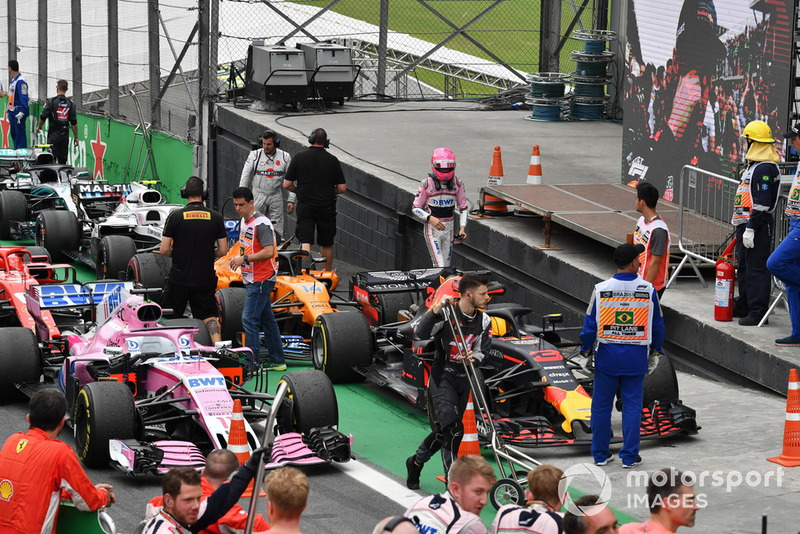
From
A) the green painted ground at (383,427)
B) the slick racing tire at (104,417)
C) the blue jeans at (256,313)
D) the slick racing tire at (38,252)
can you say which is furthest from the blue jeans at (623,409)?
the slick racing tire at (38,252)

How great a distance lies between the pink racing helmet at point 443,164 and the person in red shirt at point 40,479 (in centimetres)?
827

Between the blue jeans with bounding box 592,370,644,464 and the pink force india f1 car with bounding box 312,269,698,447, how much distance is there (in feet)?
0.99

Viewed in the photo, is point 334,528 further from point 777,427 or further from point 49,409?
point 777,427

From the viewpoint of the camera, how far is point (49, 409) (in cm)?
761

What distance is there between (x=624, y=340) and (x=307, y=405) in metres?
2.55

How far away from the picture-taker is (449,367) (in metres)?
10.2

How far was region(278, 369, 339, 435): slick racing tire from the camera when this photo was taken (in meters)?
10.8

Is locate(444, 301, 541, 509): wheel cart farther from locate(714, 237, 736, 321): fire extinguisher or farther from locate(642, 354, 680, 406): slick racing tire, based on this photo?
locate(714, 237, 736, 321): fire extinguisher

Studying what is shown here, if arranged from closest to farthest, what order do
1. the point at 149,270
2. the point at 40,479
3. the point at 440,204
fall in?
the point at 40,479, the point at 440,204, the point at 149,270

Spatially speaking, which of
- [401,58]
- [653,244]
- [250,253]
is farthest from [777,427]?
[401,58]

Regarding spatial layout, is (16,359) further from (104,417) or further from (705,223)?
(705,223)

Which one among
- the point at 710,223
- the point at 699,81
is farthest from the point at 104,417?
the point at 699,81

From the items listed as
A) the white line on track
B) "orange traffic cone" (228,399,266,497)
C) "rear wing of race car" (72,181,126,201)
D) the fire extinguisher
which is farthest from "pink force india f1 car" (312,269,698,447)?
"rear wing of race car" (72,181,126,201)

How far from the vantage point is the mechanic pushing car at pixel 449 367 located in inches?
395
